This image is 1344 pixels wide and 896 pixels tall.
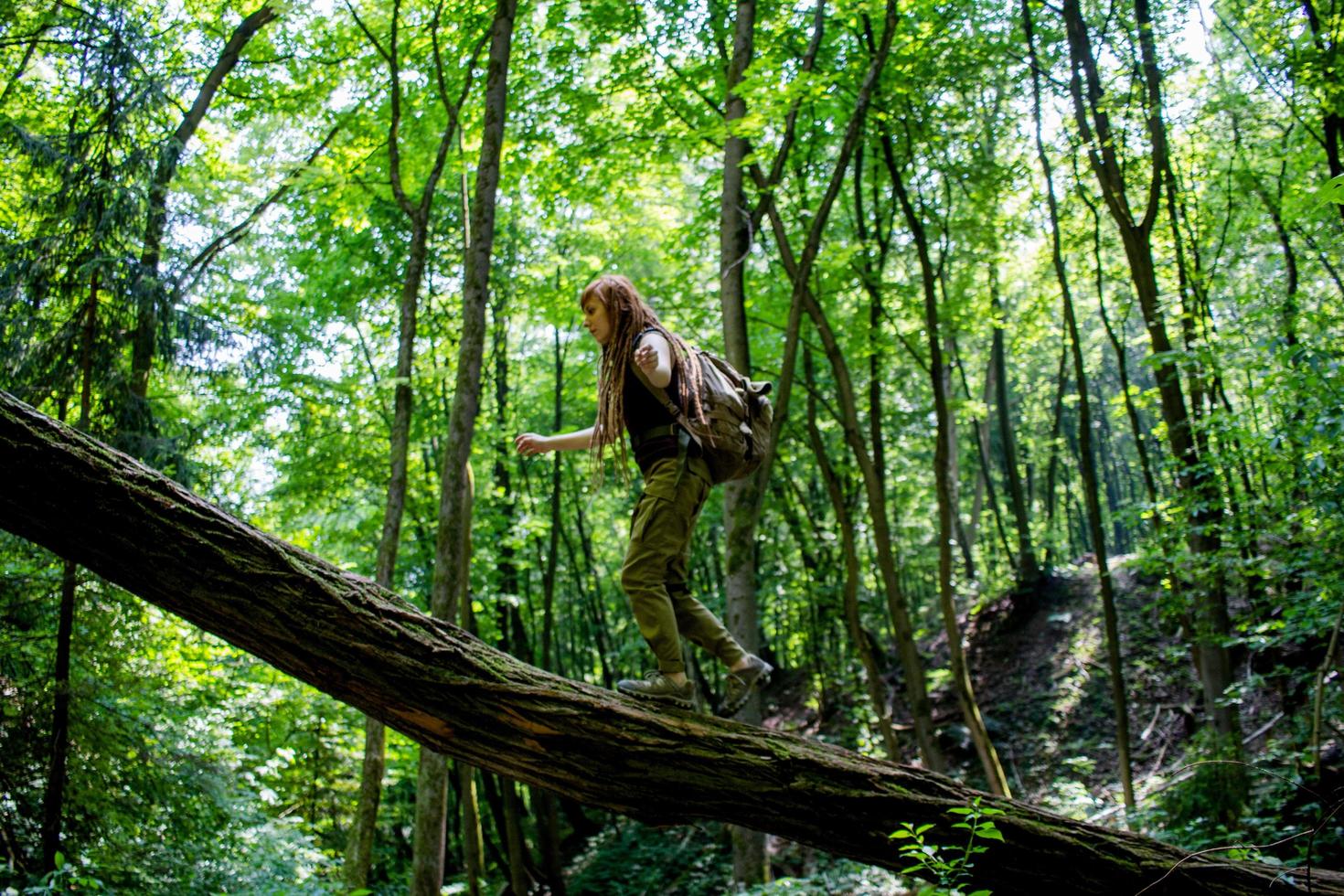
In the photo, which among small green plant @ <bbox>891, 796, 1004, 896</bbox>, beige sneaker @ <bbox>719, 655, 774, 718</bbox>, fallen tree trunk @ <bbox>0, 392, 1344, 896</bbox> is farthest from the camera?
beige sneaker @ <bbox>719, 655, 774, 718</bbox>

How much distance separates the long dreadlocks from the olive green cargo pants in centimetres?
26

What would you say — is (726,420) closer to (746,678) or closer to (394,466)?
(746,678)

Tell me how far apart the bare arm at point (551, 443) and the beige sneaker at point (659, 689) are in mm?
1085

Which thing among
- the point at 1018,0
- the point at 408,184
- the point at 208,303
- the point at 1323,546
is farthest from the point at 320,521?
the point at 1323,546

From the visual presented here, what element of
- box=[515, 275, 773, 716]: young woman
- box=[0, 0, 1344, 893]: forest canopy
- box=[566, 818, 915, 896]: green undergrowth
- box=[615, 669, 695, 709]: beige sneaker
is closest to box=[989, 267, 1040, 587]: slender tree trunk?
box=[0, 0, 1344, 893]: forest canopy

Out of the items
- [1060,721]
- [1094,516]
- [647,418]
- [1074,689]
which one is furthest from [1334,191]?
[1074,689]

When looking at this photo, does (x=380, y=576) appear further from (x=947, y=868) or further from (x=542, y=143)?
(x=947, y=868)

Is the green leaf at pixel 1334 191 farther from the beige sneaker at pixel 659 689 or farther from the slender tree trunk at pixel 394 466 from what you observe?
the slender tree trunk at pixel 394 466

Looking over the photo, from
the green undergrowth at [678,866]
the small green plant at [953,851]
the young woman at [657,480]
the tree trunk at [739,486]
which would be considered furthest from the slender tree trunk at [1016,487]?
the small green plant at [953,851]

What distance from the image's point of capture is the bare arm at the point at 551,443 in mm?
4238

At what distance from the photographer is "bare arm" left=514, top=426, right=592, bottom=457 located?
→ 424cm

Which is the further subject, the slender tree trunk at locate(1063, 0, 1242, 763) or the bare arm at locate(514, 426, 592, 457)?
the slender tree trunk at locate(1063, 0, 1242, 763)

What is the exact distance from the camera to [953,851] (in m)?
3.52

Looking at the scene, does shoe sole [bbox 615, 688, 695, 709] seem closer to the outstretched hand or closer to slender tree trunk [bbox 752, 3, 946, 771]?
the outstretched hand
